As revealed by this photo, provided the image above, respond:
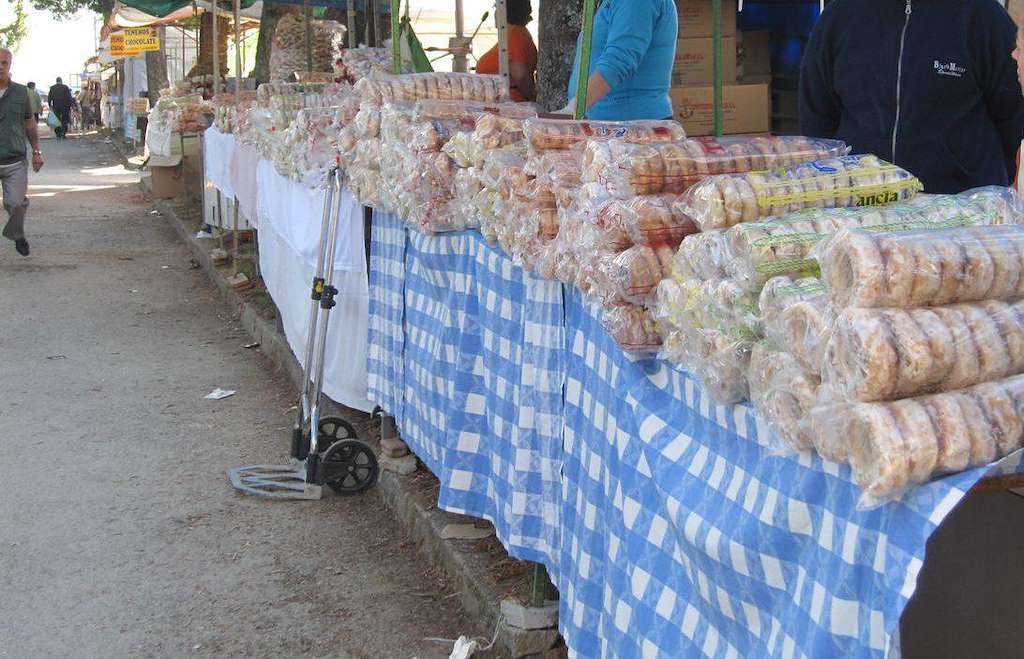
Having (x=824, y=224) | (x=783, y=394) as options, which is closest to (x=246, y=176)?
(x=824, y=224)

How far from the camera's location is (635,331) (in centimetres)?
288

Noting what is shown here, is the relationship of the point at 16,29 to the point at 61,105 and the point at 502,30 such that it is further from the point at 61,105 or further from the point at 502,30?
the point at 502,30

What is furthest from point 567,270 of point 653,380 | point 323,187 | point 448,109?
point 323,187

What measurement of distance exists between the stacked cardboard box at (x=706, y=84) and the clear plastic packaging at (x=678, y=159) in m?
4.35

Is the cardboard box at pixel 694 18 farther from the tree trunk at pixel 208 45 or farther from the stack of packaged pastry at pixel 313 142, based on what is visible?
the tree trunk at pixel 208 45

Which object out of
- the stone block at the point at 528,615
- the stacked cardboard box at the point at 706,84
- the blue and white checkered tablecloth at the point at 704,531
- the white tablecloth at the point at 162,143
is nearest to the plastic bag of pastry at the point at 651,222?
the blue and white checkered tablecloth at the point at 704,531

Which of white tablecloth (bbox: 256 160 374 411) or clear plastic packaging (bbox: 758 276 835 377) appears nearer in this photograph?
clear plastic packaging (bbox: 758 276 835 377)

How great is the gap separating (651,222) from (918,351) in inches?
44.7

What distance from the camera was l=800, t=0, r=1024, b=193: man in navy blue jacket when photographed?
429 centimetres

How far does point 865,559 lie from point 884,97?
290cm

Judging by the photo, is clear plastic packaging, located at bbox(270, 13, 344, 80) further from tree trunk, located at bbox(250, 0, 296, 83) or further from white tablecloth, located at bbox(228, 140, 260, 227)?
tree trunk, located at bbox(250, 0, 296, 83)

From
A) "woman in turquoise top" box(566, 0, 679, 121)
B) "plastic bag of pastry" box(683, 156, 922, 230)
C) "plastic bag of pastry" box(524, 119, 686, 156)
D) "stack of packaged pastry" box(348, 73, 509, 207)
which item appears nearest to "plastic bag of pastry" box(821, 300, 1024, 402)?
"plastic bag of pastry" box(683, 156, 922, 230)

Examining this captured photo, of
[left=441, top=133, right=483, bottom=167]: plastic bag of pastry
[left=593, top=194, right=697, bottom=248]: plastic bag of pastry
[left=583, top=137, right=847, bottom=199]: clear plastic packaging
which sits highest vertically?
[left=441, top=133, right=483, bottom=167]: plastic bag of pastry

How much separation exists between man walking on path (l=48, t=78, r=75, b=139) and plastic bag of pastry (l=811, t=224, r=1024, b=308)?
4460 cm
